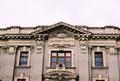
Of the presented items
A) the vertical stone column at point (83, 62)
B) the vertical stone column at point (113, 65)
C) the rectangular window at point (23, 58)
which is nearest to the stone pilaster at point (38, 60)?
the rectangular window at point (23, 58)

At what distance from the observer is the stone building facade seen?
26.6m

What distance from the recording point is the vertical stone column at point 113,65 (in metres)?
26.2

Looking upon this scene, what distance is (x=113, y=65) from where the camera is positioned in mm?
26859

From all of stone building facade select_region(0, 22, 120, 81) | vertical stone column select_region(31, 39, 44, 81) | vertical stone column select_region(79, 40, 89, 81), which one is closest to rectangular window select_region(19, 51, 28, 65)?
stone building facade select_region(0, 22, 120, 81)

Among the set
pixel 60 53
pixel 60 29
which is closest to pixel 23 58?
pixel 60 53

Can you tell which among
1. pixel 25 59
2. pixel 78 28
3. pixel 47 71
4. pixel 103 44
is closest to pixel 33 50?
pixel 25 59

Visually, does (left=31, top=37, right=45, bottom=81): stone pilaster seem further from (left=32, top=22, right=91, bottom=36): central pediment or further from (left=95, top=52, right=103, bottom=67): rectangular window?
(left=95, top=52, right=103, bottom=67): rectangular window

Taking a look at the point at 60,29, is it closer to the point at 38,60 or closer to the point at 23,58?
the point at 38,60

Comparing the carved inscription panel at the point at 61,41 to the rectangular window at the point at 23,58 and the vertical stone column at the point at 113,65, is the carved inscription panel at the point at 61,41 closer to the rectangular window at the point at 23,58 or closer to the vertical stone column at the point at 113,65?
the rectangular window at the point at 23,58

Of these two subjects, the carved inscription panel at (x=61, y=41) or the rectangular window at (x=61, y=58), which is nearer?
the rectangular window at (x=61, y=58)

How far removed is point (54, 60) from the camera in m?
27.8

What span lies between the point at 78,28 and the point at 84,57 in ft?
11.3

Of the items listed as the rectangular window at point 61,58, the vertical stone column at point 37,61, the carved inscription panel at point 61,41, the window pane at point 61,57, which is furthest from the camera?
the carved inscription panel at point 61,41

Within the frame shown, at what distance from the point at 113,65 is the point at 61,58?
5.55 m
